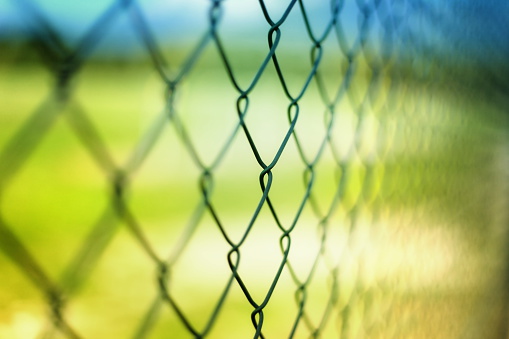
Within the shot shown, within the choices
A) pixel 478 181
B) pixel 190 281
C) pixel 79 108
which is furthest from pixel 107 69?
pixel 79 108

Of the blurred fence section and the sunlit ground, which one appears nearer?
the blurred fence section

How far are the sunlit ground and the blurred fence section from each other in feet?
0.04

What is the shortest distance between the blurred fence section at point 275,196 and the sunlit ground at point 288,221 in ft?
0.04

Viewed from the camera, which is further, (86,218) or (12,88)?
(12,88)

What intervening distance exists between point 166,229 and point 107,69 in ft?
6.48

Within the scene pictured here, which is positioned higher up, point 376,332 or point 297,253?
point 297,253

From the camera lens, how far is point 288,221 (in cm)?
396

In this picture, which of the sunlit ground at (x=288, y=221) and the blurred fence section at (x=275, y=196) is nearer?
the blurred fence section at (x=275, y=196)

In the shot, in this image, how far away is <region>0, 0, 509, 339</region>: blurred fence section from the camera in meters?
0.50

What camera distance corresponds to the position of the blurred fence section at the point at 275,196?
503 mm

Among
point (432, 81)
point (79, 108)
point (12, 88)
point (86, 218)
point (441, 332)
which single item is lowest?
point (441, 332)

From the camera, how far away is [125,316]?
2662 millimetres

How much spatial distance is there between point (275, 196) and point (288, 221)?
1.77 feet

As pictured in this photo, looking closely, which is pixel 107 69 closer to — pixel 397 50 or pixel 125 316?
pixel 125 316
